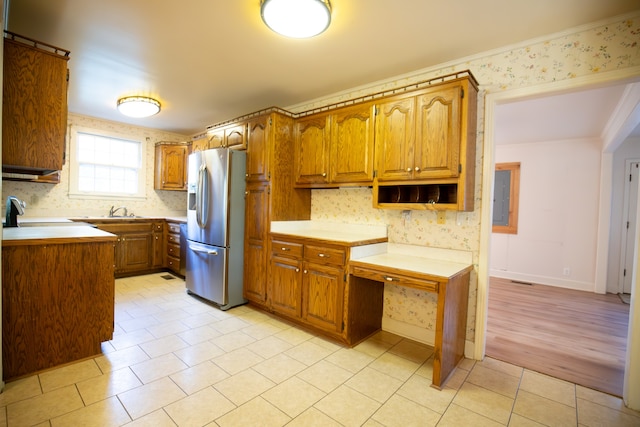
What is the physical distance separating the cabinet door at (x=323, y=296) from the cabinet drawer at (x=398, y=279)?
0.65 ft

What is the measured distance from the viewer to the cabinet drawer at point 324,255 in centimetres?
256

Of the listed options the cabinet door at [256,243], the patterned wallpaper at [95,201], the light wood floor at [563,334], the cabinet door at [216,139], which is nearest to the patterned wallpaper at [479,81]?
the light wood floor at [563,334]

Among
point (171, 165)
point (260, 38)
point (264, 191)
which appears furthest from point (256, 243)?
point (171, 165)

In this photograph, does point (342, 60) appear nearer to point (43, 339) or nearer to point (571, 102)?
point (571, 102)

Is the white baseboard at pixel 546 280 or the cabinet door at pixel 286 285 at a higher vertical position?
the cabinet door at pixel 286 285

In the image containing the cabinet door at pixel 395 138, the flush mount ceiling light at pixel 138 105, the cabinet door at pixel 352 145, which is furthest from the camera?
the flush mount ceiling light at pixel 138 105

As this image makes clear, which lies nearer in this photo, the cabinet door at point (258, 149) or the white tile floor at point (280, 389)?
the white tile floor at point (280, 389)

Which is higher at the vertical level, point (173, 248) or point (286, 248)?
point (286, 248)

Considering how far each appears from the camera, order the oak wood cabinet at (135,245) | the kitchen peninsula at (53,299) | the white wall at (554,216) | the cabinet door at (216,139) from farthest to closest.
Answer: the white wall at (554,216) → the oak wood cabinet at (135,245) → the cabinet door at (216,139) → the kitchen peninsula at (53,299)

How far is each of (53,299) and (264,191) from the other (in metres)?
1.96

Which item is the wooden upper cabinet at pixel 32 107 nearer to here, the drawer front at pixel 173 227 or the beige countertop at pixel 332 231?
the beige countertop at pixel 332 231

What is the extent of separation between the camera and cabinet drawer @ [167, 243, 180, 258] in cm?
471

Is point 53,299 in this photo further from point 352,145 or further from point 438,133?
point 438,133

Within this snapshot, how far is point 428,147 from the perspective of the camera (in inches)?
93.4
